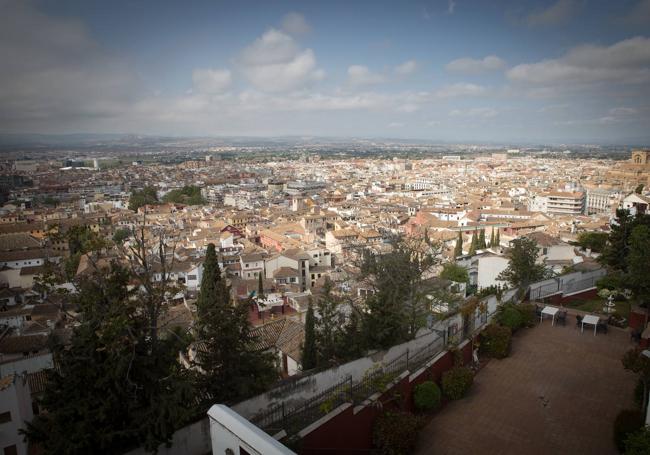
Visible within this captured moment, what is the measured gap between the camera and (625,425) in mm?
6875

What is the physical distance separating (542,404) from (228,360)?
18.9 ft

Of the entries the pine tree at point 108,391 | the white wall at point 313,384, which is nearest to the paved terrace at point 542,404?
the white wall at point 313,384

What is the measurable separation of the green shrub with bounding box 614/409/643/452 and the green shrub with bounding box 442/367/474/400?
245 cm

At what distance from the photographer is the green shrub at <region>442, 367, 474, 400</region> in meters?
8.53

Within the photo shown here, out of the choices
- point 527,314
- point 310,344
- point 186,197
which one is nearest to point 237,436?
point 310,344

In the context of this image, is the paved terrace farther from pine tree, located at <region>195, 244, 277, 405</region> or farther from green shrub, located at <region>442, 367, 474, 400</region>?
pine tree, located at <region>195, 244, 277, 405</region>

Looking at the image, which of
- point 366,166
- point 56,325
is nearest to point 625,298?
point 56,325

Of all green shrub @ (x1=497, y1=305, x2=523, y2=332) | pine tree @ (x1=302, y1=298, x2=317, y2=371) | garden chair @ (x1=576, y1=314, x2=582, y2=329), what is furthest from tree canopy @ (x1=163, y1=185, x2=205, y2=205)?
garden chair @ (x1=576, y1=314, x2=582, y2=329)

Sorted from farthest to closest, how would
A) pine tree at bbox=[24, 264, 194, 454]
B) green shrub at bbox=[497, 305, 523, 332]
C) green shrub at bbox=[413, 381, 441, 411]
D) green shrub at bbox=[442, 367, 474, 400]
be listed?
1. green shrub at bbox=[497, 305, 523, 332]
2. green shrub at bbox=[442, 367, 474, 400]
3. green shrub at bbox=[413, 381, 441, 411]
4. pine tree at bbox=[24, 264, 194, 454]

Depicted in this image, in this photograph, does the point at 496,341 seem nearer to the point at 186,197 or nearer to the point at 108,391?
the point at 108,391

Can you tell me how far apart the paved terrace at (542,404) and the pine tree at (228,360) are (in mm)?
2990

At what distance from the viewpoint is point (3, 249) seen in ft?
124

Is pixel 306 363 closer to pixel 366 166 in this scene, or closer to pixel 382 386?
pixel 382 386

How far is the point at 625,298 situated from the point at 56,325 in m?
20.8
